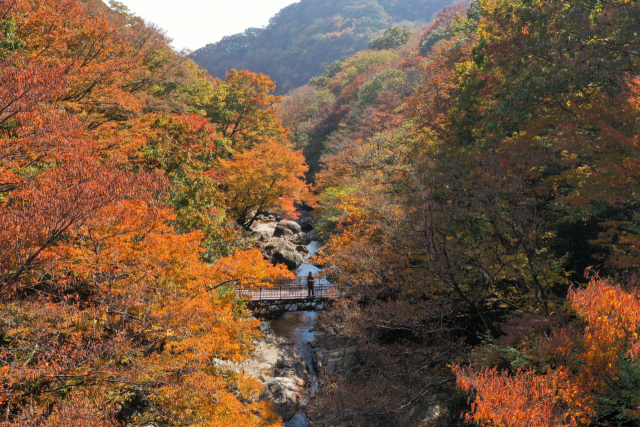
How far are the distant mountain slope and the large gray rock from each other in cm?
6955

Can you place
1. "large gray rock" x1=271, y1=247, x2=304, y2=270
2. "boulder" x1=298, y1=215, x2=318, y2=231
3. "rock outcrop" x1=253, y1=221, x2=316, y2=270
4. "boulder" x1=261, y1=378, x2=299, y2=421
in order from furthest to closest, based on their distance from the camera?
"boulder" x1=298, y1=215, x2=318, y2=231 → "rock outcrop" x1=253, y1=221, x2=316, y2=270 → "large gray rock" x1=271, y1=247, x2=304, y2=270 → "boulder" x1=261, y1=378, x2=299, y2=421

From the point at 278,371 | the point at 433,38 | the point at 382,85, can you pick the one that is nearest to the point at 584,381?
the point at 278,371

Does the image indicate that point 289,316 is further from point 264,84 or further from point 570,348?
point 264,84

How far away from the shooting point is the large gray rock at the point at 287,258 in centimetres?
2282

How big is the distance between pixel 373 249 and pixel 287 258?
36.5ft

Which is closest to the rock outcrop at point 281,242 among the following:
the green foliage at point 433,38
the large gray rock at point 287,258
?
the large gray rock at point 287,258

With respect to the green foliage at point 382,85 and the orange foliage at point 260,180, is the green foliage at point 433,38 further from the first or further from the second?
the orange foliage at point 260,180

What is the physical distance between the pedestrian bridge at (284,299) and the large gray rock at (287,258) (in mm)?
4873

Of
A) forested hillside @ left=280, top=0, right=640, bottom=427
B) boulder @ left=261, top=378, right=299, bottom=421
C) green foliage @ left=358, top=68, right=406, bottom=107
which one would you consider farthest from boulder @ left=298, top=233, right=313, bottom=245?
boulder @ left=261, top=378, right=299, bottom=421

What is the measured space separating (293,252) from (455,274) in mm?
14660

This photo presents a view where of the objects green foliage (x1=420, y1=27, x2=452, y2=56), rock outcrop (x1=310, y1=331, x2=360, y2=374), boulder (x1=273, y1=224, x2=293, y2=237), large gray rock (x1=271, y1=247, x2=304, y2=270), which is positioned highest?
green foliage (x1=420, y1=27, x2=452, y2=56)

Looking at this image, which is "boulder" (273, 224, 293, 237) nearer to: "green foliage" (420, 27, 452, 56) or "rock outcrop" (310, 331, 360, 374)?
"rock outcrop" (310, 331, 360, 374)

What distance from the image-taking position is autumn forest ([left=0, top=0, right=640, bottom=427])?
5582mm

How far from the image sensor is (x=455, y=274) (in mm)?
10789
